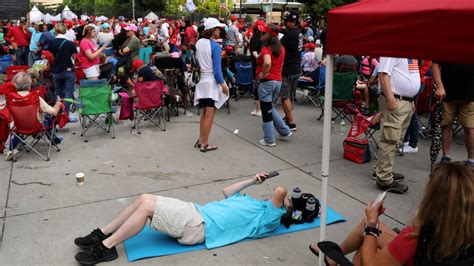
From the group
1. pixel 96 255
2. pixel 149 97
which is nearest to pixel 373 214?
pixel 96 255

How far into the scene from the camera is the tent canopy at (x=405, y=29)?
89.0 inches

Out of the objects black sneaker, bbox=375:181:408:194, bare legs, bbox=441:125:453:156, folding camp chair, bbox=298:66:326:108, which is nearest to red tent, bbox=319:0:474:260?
black sneaker, bbox=375:181:408:194

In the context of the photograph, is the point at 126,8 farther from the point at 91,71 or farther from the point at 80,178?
the point at 80,178

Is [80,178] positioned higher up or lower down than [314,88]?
lower down

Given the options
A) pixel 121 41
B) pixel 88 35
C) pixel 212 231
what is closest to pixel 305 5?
pixel 121 41

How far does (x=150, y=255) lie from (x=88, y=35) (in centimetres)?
593

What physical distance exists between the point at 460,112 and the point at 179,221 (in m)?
3.62

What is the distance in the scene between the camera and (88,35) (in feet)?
27.4

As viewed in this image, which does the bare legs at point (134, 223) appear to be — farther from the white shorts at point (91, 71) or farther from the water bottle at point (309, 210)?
the white shorts at point (91, 71)

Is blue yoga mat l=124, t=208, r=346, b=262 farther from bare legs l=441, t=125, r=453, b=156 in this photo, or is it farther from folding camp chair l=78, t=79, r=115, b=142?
folding camp chair l=78, t=79, r=115, b=142

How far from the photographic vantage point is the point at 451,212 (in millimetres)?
2109

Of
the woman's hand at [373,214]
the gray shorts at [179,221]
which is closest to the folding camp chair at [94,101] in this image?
the gray shorts at [179,221]

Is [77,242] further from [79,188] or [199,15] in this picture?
[199,15]

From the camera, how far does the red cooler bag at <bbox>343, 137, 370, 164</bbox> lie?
19.7 feet
